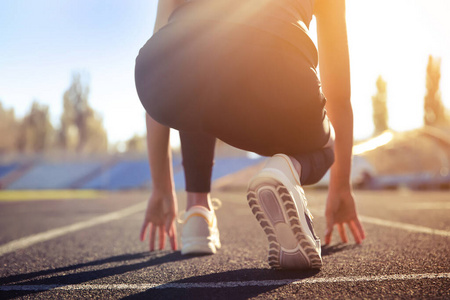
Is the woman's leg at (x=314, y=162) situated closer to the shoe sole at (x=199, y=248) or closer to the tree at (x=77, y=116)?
the shoe sole at (x=199, y=248)

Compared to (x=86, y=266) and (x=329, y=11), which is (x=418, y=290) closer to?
(x=329, y=11)

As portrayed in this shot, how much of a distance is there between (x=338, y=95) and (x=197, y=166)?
2.13ft

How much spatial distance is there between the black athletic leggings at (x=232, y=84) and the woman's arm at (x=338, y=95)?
1.24ft

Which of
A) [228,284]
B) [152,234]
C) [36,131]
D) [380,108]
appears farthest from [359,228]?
[36,131]

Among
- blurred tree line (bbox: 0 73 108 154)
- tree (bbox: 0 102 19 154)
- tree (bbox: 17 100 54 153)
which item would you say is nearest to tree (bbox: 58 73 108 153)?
blurred tree line (bbox: 0 73 108 154)

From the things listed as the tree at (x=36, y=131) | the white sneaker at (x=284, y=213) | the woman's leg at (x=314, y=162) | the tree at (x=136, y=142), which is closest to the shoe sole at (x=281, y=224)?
the white sneaker at (x=284, y=213)

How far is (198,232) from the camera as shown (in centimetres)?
165

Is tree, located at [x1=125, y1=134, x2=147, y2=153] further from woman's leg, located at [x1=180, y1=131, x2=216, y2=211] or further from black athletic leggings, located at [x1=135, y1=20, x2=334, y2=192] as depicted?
black athletic leggings, located at [x1=135, y1=20, x2=334, y2=192]

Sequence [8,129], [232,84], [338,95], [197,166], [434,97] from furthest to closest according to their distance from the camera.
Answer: [8,129] < [434,97] < [197,166] < [338,95] < [232,84]

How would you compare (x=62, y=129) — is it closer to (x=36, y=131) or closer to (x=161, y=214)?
(x=36, y=131)

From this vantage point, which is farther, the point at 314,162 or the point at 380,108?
the point at 380,108

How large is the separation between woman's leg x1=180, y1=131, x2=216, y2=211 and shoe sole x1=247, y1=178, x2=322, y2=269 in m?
0.58

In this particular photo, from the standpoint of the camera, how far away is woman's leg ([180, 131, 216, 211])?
1.74m

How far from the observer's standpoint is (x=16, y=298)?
103 centimetres
